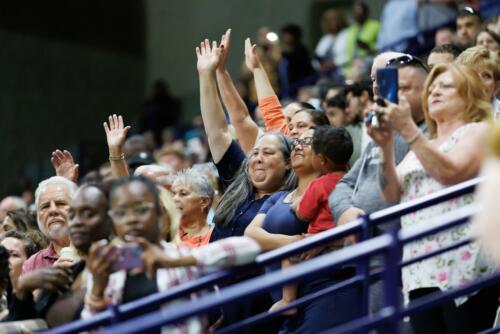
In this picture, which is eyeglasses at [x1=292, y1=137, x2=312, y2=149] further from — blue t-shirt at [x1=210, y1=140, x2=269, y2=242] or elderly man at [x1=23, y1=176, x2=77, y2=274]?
elderly man at [x1=23, y1=176, x2=77, y2=274]

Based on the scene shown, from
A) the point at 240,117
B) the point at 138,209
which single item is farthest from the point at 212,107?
the point at 138,209

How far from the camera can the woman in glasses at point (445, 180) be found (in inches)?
196

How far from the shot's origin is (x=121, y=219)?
4.62 metres

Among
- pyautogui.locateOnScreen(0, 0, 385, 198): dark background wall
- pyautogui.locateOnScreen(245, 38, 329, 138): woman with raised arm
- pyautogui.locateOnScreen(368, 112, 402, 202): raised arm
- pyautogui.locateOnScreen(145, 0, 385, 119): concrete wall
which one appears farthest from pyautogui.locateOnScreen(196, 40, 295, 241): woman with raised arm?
pyautogui.locateOnScreen(145, 0, 385, 119): concrete wall

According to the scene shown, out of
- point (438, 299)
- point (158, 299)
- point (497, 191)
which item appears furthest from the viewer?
point (438, 299)

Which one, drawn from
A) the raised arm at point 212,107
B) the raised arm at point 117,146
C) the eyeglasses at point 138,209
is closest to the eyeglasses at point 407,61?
the raised arm at point 212,107

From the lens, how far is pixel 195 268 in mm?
4520

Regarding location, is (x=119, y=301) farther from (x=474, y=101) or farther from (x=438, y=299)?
(x=474, y=101)

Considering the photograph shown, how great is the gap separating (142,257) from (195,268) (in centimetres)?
25

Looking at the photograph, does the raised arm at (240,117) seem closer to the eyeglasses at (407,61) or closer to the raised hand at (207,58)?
the raised hand at (207,58)

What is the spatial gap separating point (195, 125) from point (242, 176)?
26.4 feet

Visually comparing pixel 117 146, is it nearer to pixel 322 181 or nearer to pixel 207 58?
pixel 207 58

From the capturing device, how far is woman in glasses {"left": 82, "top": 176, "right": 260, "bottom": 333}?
4.34m

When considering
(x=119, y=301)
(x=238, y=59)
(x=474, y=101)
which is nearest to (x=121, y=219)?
(x=119, y=301)
